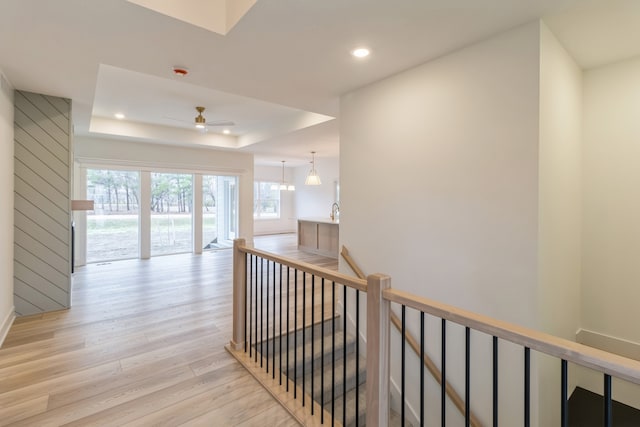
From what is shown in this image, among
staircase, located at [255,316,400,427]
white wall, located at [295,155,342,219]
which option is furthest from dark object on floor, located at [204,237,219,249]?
staircase, located at [255,316,400,427]

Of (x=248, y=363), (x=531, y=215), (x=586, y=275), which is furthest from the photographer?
(x=586, y=275)

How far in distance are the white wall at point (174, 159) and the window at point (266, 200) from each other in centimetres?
294

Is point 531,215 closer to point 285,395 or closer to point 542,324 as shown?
point 542,324

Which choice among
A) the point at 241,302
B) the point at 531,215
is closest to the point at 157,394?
the point at 241,302

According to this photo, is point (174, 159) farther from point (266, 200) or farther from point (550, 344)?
point (550, 344)

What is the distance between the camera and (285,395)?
228cm

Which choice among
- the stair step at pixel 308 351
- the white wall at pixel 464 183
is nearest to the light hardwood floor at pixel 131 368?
the stair step at pixel 308 351

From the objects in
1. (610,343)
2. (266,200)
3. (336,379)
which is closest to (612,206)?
(610,343)

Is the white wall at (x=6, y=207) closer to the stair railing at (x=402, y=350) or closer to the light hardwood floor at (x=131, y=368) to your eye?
the light hardwood floor at (x=131, y=368)

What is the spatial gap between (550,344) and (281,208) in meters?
11.0

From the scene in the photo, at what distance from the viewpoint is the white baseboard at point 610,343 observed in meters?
2.66

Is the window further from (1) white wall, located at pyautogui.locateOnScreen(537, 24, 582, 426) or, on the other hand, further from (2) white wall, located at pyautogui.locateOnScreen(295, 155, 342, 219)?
(1) white wall, located at pyautogui.locateOnScreen(537, 24, 582, 426)

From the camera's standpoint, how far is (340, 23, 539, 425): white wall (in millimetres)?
2098

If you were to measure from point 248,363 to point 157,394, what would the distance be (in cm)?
69
